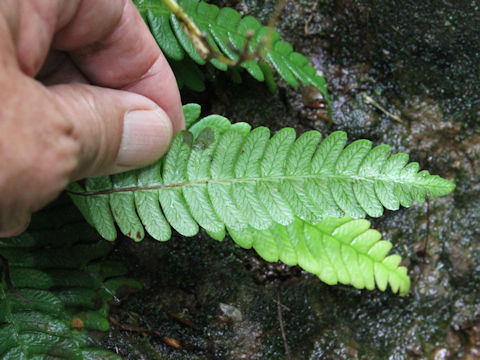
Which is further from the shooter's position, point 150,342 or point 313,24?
point 313,24

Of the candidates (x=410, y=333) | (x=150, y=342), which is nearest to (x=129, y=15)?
(x=150, y=342)

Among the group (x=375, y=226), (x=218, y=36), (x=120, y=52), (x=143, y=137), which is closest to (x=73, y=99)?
(x=143, y=137)

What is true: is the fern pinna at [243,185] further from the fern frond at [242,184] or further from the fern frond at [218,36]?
the fern frond at [218,36]

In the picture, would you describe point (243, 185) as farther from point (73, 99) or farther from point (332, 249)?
point (73, 99)

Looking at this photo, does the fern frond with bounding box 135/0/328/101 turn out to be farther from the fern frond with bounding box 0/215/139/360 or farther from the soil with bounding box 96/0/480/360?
the fern frond with bounding box 0/215/139/360

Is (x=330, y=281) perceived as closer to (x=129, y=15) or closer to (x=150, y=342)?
(x=150, y=342)

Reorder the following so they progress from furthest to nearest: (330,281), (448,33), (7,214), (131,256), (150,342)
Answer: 1. (448,33)
2. (131,256)
3. (150,342)
4. (330,281)
5. (7,214)

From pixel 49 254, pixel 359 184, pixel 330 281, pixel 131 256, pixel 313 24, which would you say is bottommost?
pixel 131 256

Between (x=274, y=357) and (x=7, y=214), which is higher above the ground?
(x=7, y=214)
